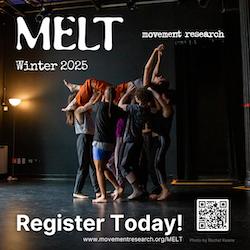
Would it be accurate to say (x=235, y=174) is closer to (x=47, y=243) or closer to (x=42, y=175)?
(x=42, y=175)

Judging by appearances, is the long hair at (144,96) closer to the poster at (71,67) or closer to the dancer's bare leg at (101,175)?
the dancer's bare leg at (101,175)

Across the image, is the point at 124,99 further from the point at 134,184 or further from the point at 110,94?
the point at 134,184

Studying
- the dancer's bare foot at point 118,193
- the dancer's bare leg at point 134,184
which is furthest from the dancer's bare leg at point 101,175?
the dancer's bare leg at point 134,184

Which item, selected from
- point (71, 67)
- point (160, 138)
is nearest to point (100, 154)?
point (160, 138)

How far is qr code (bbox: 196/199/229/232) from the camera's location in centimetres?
232

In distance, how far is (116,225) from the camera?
269cm

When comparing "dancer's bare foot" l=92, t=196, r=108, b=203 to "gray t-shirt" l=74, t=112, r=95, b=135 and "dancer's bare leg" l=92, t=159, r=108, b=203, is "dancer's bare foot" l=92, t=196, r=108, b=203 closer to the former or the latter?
"dancer's bare leg" l=92, t=159, r=108, b=203

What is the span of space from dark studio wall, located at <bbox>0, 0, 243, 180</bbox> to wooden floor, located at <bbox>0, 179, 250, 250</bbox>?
254 cm

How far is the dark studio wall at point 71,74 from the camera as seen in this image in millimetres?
6676

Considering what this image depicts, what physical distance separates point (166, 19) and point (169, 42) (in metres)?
0.61

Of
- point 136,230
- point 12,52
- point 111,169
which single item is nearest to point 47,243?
point 136,230

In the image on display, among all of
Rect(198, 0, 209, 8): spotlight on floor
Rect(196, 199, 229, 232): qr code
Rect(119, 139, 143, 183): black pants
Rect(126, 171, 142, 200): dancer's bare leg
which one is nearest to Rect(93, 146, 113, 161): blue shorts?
Rect(119, 139, 143, 183): black pants

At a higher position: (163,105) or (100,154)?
(163,105)

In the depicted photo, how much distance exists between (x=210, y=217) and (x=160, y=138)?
1.82 meters
